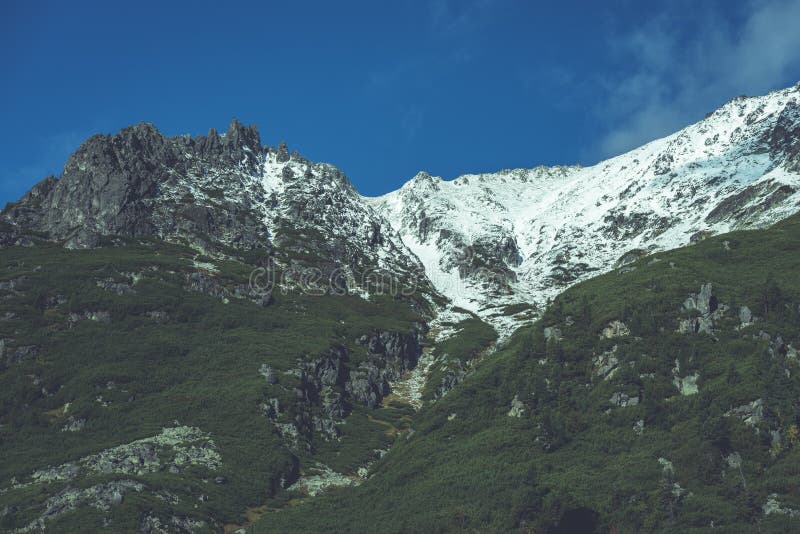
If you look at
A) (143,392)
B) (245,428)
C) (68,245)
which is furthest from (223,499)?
(68,245)

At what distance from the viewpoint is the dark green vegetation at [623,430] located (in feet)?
250

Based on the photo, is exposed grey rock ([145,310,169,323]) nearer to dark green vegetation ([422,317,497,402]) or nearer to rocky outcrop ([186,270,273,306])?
rocky outcrop ([186,270,273,306])

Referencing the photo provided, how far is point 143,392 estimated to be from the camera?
12356 cm

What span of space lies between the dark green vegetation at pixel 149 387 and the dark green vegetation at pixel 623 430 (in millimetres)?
11908

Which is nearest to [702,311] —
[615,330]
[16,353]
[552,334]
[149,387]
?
[615,330]

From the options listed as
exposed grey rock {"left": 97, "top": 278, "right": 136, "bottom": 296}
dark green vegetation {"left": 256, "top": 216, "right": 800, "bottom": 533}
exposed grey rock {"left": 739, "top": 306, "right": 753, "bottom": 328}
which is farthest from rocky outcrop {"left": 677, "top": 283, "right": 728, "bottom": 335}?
exposed grey rock {"left": 97, "top": 278, "right": 136, "bottom": 296}

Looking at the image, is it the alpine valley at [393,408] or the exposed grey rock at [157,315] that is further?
the exposed grey rock at [157,315]

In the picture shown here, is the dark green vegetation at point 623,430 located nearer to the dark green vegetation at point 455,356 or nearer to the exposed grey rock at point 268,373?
the dark green vegetation at point 455,356

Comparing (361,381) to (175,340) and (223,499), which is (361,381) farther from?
(223,499)

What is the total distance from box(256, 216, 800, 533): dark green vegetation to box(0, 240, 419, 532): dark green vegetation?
11.9 m

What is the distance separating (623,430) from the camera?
3688 inches

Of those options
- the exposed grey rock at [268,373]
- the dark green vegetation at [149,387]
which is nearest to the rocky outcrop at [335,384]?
the exposed grey rock at [268,373]

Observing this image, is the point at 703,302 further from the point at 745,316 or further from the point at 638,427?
the point at 638,427

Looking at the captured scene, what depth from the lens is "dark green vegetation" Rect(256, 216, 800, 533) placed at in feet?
250
